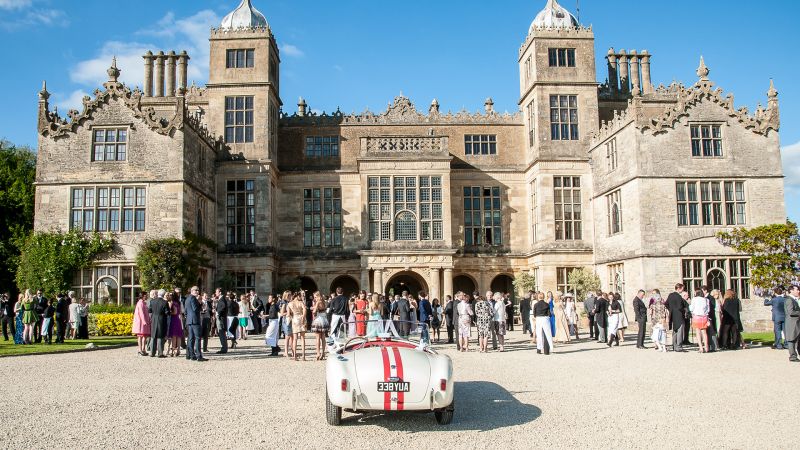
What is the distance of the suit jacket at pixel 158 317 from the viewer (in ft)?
57.7

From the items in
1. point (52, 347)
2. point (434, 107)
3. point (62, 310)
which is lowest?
point (52, 347)

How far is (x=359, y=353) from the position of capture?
9328mm

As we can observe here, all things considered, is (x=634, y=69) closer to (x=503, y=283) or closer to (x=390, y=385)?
(x=503, y=283)

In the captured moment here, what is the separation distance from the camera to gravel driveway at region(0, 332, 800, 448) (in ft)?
26.8

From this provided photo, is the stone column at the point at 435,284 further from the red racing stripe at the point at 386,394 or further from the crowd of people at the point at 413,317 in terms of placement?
the red racing stripe at the point at 386,394

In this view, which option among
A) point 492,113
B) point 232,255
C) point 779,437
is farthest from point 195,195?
point 779,437

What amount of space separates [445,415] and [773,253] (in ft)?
70.0

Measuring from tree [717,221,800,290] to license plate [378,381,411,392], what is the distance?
69.8 feet

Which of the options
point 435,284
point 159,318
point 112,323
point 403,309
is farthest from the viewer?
point 435,284

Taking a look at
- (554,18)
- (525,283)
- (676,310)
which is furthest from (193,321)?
(554,18)

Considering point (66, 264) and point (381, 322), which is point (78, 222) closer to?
point (66, 264)

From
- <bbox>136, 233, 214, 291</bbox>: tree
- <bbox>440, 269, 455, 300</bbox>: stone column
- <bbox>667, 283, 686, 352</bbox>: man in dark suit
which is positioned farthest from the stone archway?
<bbox>667, 283, 686, 352</bbox>: man in dark suit

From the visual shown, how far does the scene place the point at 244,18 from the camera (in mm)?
34844

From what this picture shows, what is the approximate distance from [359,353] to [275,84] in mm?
28883
